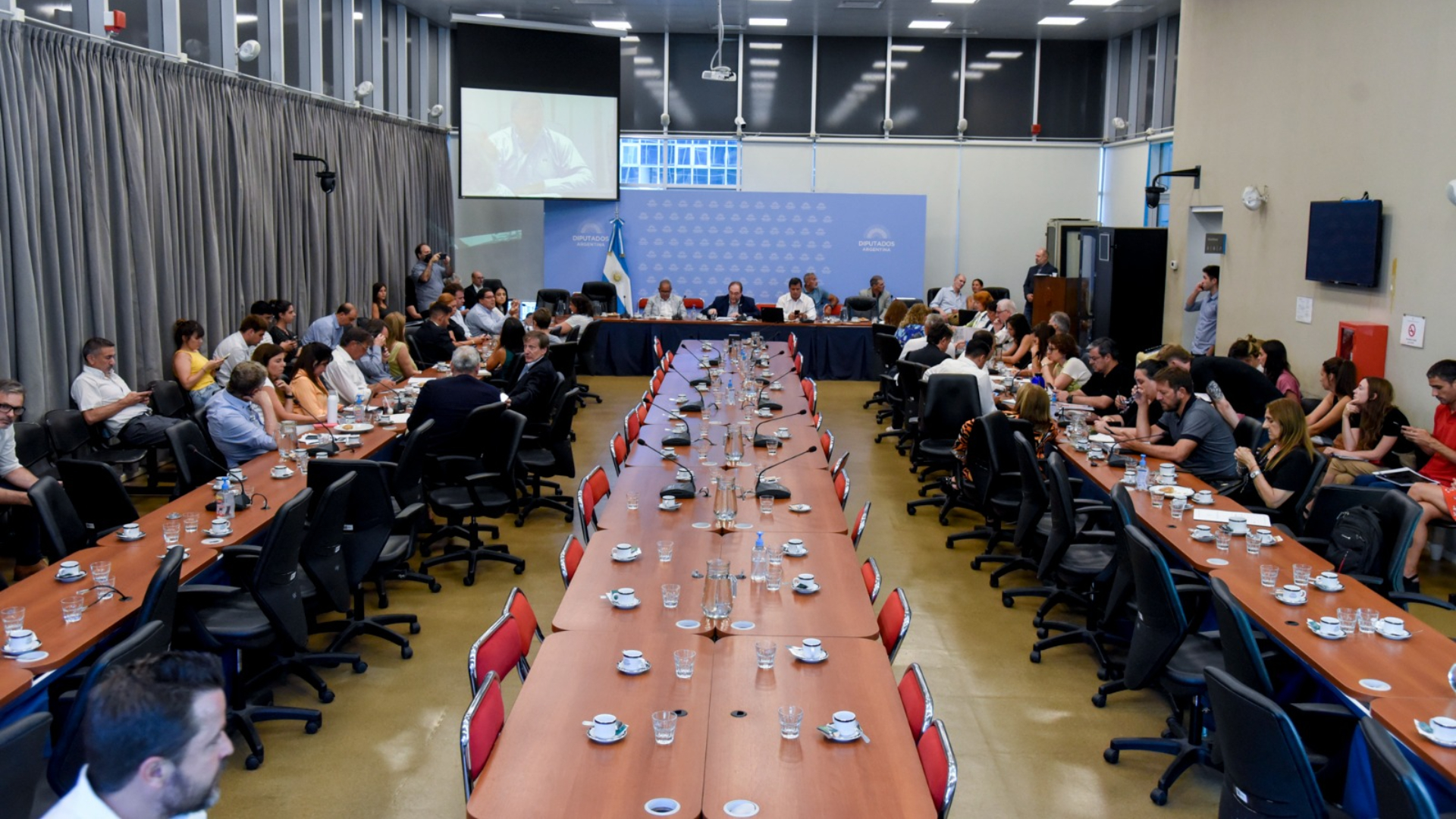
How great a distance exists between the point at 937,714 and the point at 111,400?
6048mm

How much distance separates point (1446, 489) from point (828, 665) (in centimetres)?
495

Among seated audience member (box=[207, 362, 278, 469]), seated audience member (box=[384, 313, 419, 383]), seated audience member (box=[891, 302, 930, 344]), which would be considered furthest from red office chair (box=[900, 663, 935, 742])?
seated audience member (box=[891, 302, 930, 344])

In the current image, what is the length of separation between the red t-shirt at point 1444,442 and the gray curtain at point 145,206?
28.7ft

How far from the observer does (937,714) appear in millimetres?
5344

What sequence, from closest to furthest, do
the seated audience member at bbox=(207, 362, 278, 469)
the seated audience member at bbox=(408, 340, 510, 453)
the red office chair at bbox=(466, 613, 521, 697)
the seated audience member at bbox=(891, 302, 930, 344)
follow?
the red office chair at bbox=(466, 613, 521, 697)
the seated audience member at bbox=(207, 362, 278, 469)
the seated audience member at bbox=(408, 340, 510, 453)
the seated audience member at bbox=(891, 302, 930, 344)

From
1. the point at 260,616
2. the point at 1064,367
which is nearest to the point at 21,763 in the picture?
the point at 260,616

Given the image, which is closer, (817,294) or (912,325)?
(912,325)

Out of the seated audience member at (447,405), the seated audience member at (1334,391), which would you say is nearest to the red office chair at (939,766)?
the seated audience member at (447,405)

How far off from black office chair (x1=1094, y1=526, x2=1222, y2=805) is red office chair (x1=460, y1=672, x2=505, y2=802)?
2.49 metres

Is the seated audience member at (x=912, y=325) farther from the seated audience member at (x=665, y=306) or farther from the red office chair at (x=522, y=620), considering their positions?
the red office chair at (x=522, y=620)

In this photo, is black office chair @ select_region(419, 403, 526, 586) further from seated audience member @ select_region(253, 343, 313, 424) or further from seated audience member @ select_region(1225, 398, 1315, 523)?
seated audience member @ select_region(1225, 398, 1315, 523)

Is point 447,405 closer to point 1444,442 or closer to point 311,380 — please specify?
point 311,380

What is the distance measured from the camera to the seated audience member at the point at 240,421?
6.74 metres

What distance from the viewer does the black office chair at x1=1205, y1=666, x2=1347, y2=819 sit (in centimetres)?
324
